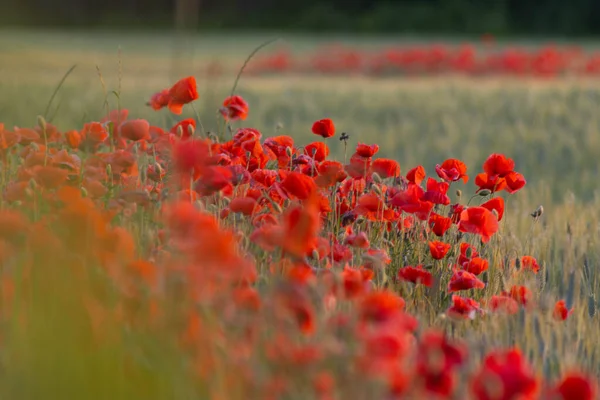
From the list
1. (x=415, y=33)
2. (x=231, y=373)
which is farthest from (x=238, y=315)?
(x=415, y=33)

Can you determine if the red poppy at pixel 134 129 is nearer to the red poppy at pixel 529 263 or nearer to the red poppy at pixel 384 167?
the red poppy at pixel 384 167

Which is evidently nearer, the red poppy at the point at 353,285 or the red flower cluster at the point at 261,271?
the red flower cluster at the point at 261,271

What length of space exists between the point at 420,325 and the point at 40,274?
63 cm

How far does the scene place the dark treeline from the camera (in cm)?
1911

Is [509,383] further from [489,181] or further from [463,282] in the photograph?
[489,181]

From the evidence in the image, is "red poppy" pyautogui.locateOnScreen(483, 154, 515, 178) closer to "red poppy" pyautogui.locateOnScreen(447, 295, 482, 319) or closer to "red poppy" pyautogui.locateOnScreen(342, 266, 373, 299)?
"red poppy" pyautogui.locateOnScreen(447, 295, 482, 319)

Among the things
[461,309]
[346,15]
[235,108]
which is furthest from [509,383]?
[346,15]

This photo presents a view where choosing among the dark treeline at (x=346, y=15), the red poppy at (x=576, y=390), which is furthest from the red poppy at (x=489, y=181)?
the dark treeline at (x=346, y=15)

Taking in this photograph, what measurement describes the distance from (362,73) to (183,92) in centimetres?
866

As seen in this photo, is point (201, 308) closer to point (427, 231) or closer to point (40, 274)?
point (40, 274)

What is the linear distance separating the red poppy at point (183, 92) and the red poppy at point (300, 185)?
423mm

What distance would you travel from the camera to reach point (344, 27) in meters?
20.0

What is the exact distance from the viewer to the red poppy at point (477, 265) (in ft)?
5.34

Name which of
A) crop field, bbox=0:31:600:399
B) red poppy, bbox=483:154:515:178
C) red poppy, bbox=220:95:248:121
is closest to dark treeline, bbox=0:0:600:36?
crop field, bbox=0:31:600:399
